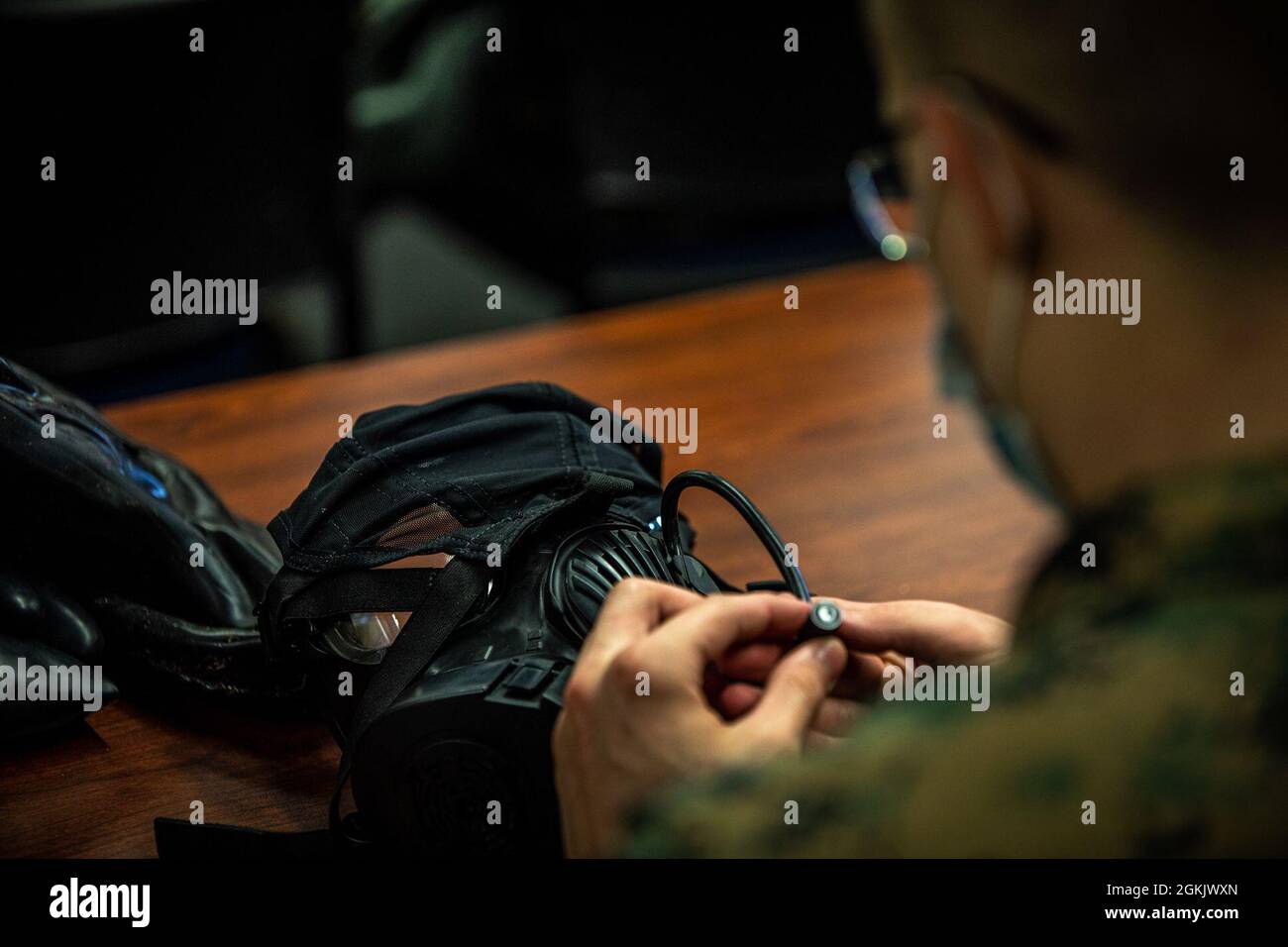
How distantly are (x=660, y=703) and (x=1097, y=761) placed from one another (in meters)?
0.18

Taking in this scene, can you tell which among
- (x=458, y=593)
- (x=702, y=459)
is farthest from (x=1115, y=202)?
(x=702, y=459)

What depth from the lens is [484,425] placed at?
2.58 feet

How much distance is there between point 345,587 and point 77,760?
0.82 ft

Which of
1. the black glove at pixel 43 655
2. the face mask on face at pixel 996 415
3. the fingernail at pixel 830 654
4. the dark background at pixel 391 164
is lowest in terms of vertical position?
the black glove at pixel 43 655

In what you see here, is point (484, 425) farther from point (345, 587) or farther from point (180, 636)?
point (180, 636)

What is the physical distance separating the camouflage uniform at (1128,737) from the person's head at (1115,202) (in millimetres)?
38

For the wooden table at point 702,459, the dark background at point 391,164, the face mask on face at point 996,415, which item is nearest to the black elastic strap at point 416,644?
the wooden table at point 702,459

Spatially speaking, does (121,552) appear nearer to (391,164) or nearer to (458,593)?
(458,593)

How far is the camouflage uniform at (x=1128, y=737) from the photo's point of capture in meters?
0.36

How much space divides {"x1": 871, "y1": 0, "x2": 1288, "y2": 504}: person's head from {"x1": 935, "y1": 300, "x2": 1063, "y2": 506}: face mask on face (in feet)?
0.11

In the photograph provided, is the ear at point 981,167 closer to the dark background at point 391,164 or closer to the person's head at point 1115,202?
the person's head at point 1115,202

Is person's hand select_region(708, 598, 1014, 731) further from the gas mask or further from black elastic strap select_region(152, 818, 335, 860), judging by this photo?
black elastic strap select_region(152, 818, 335, 860)

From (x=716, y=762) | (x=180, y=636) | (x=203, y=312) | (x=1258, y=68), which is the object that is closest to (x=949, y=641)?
(x=716, y=762)

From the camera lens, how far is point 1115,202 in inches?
16.1
